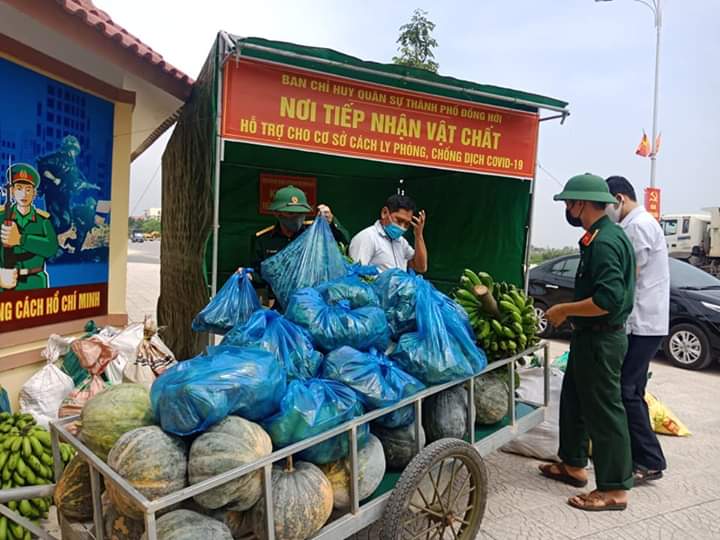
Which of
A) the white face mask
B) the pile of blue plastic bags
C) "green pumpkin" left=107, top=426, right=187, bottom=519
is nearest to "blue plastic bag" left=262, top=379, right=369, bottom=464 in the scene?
the pile of blue plastic bags

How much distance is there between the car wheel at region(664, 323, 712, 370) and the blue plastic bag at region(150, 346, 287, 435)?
6.83 meters

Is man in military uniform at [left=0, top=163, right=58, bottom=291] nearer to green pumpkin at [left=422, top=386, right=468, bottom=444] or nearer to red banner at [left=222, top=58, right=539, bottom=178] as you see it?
red banner at [left=222, top=58, right=539, bottom=178]

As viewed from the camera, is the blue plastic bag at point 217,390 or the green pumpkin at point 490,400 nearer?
the blue plastic bag at point 217,390

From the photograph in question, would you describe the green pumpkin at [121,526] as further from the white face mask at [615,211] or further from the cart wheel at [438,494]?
the white face mask at [615,211]

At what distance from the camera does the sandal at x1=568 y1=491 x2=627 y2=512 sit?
3.31 meters

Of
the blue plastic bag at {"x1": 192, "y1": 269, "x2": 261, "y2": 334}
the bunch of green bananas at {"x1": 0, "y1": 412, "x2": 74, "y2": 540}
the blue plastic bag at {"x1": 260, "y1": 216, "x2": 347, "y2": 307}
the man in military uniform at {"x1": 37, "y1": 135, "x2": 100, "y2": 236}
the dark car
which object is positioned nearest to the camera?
the bunch of green bananas at {"x1": 0, "y1": 412, "x2": 74, "y2": 540}

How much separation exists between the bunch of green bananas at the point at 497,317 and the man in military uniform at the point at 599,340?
271 mm

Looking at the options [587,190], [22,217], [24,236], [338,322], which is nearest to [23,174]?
[22,217]

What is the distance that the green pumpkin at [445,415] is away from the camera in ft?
8.84

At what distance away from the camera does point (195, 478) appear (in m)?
1.76

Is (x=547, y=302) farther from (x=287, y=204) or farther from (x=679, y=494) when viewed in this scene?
(x=287, y=204)

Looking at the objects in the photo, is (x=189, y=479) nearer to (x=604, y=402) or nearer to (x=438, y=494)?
(x=438, y=494)

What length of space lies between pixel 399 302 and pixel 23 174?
10.1ft

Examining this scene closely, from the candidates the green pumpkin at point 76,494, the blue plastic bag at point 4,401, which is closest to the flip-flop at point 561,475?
the green pumpkin at point 76,494
